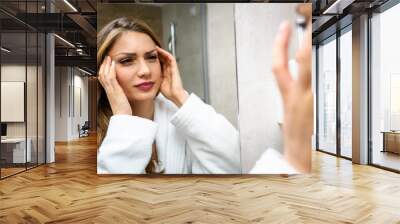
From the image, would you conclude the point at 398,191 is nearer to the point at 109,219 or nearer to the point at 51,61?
the point at 109,219

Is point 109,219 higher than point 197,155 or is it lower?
lower

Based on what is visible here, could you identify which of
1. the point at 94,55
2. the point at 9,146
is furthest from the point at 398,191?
the point at 94,55

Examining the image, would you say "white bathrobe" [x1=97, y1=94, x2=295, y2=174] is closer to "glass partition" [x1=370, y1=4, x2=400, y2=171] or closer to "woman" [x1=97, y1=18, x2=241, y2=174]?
"woman" [x1=97, y1=18, x2=241, y2=174]

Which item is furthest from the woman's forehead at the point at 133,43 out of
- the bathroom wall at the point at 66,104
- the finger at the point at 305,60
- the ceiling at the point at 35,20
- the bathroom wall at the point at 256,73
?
the bathroom wall at the point at 66,104

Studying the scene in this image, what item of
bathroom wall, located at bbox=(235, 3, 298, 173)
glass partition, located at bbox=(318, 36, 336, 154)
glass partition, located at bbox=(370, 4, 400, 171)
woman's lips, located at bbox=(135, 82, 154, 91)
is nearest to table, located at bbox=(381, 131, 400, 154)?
glass partition, located at bbox=(370, 4, 400, 171)

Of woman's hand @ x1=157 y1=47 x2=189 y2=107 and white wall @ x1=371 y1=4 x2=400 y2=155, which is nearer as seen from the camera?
woman's hand @ x1=157 y1=47 x2=189 y2=107

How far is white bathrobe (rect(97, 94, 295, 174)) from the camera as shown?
596 cm

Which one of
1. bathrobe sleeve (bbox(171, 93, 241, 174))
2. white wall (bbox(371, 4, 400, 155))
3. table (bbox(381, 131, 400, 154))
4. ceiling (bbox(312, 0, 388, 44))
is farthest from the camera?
white wall (bbox(371, 4, 400, 155))

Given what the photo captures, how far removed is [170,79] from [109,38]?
1.14 metres

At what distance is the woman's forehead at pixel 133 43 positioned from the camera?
599cm

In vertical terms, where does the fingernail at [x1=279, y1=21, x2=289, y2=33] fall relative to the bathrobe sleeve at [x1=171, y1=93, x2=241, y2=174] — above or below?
above

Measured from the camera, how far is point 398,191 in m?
5.44

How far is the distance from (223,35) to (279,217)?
3060mm

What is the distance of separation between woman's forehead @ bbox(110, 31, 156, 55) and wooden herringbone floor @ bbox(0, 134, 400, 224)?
202 cm
